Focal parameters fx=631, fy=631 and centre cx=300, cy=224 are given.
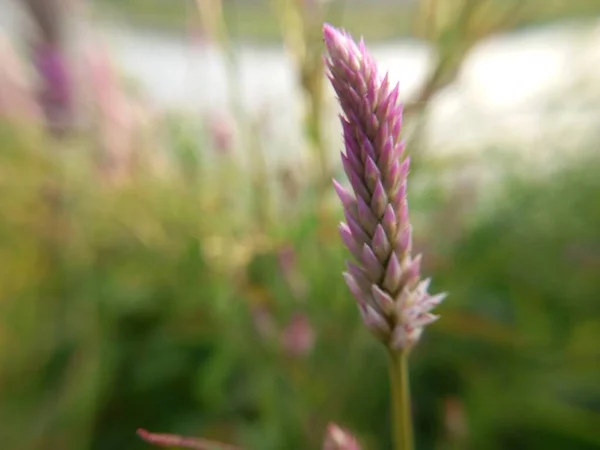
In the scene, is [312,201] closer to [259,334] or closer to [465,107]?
[259,334]

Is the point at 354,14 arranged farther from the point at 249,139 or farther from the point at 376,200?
the point at 376,200

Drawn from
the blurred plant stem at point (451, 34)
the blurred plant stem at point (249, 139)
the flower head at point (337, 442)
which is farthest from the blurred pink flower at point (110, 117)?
the flower head at point (337, 442)

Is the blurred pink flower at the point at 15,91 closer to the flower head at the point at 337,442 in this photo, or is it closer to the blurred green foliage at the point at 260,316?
the blurred green foliage at the point at 260,316

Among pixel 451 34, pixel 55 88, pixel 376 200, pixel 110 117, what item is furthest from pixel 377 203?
pixel 55 88

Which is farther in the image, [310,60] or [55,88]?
[55,88]

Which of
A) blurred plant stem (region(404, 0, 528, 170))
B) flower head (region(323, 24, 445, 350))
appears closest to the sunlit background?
blurred plant stem (region(404, 0, 528, 170))

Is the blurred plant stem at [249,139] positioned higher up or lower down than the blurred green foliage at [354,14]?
lower down
